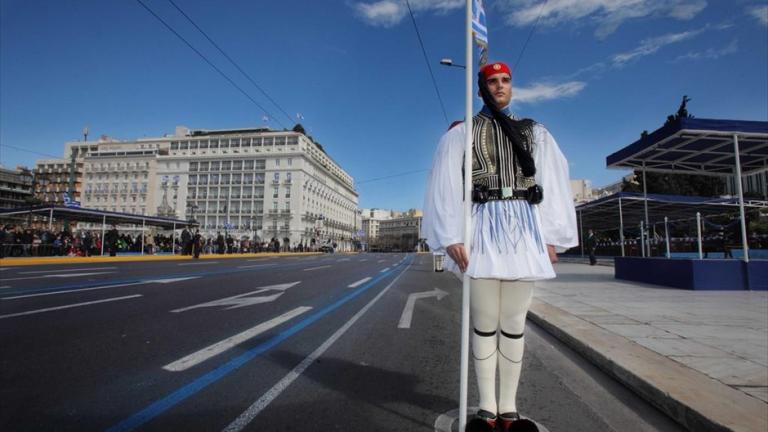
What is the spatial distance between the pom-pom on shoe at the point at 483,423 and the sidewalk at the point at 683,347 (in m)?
1.21

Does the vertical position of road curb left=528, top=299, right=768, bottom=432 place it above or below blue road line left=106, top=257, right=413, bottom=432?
above

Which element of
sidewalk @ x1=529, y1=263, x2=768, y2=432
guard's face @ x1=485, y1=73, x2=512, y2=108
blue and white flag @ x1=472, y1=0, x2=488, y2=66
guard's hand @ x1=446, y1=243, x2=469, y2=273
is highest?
blue and white flag @ x1=472, y1=0, x2=488, y2=66

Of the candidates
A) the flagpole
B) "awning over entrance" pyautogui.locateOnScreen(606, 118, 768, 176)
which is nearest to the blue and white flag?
the flagpole

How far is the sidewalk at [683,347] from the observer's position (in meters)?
2.36

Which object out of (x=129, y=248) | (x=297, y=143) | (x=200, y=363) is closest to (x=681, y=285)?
(x=200, y=363)

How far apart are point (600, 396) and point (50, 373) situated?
13.6ft

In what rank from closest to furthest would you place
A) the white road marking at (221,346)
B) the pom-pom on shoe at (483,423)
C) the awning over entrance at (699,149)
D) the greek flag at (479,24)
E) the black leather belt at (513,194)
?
the pom-pom on shoe at (483,423), the black leather belt at (513,194), the greek flag at (479,24), the white road marking at (221,346), the awning over entrance at (699,149)

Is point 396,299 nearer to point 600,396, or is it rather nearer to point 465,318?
point 600,396

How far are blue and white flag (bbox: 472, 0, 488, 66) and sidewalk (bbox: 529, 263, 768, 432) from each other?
2.54 meters

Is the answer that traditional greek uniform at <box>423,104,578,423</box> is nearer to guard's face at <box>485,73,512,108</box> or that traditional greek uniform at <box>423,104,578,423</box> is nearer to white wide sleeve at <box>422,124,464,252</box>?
white wide sleeve at <box>422,124,464,252</box>

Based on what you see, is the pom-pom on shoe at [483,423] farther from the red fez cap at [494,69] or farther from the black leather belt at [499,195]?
the red fez cap at [494,69]

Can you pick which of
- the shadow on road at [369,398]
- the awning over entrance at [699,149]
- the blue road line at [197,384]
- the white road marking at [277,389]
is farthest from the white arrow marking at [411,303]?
the awning over entrance at [699,149]

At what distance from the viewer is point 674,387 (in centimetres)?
261

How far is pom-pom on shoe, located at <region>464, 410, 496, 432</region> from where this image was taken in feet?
6.65
